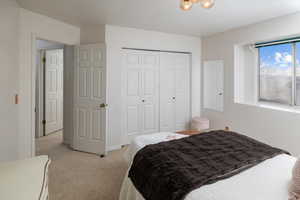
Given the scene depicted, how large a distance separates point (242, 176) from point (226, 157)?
Result: 0.84ft

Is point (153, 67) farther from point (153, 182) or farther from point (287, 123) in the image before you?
point (153, 182)

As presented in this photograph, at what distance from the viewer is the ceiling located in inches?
101

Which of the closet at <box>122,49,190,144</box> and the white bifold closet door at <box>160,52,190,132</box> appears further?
the white bifold closet door at <box>160,52,190,132</box>

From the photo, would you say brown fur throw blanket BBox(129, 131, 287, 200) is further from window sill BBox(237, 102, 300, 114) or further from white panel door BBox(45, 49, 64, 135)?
white panel door BBox(45, 49, 64, 135)

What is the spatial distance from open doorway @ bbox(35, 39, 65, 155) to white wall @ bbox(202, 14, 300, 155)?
136 inches

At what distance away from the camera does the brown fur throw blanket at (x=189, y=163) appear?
132 centimetres

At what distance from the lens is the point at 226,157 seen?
1.63 meters

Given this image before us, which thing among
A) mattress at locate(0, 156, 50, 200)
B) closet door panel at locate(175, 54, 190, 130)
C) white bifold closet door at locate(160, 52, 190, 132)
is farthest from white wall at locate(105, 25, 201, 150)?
mattress at locate(0, 156, 50, 200)

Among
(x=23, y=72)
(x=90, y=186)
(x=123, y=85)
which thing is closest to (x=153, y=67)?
(x=123, y=85)

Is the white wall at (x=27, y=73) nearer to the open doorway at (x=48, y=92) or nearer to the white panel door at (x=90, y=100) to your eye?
the white panel door at (x=90, y=100)

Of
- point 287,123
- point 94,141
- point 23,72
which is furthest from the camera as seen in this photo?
point 94,141

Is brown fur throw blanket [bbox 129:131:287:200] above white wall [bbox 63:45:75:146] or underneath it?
underneath

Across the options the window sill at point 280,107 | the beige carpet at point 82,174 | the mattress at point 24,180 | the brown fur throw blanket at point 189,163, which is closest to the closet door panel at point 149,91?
the beige carpet at point 82,174

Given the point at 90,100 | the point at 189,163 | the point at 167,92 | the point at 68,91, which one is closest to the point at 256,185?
the point at 189,163
